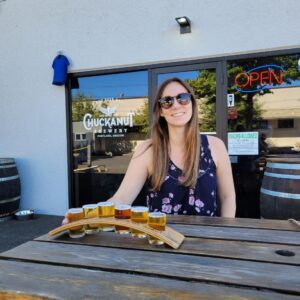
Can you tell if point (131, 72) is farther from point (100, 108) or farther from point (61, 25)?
point (61, 25)

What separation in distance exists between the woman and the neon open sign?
77.4 inches

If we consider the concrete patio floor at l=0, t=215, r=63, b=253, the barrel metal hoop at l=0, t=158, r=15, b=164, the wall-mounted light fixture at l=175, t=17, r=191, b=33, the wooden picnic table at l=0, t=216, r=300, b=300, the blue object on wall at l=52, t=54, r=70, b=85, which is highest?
the wall-mounted light fixture at l=175, t=17, r=191, b=33

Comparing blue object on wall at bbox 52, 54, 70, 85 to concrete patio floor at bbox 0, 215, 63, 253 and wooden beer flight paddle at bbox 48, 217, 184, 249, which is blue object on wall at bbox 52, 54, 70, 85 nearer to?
concrete patio floor at bbox 0, 215, 63, 253

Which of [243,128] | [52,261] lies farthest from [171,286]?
[243,128]

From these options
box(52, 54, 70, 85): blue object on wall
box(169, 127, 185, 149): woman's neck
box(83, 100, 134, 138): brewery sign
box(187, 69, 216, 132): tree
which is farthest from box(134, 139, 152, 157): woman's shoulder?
box(52, 54, 70, 85): blue object on wall

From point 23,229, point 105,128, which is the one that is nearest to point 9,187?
point 23,229

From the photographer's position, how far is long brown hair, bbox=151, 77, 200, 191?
1621 mm

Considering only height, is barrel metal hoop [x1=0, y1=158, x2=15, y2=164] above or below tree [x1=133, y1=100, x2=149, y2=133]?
below

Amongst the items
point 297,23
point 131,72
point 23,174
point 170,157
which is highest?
point 297,23

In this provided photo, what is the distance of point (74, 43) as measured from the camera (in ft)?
13.4

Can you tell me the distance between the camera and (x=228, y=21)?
3.39 meters

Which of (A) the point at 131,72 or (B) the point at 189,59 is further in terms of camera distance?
(A) the point at 131,72

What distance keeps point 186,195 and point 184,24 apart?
2.51m

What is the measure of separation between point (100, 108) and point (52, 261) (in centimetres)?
336
